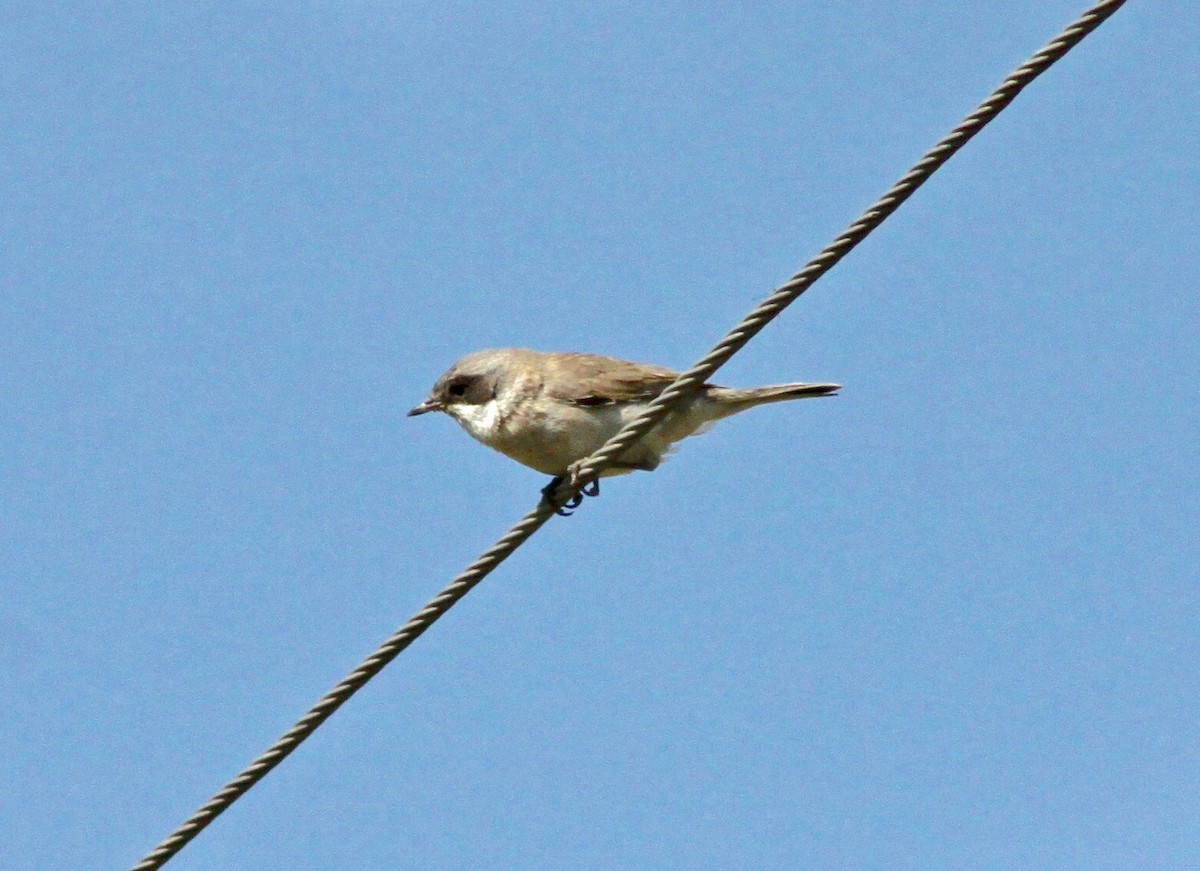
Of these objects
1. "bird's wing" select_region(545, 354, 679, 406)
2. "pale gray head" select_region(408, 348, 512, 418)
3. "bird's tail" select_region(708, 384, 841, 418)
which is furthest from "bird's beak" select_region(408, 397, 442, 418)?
"bird's tail" select_region(708, 384, 841, 418)

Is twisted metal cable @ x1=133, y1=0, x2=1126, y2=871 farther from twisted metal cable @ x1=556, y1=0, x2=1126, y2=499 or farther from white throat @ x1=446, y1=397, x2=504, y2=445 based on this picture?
white throat @ x1=446, y1=397, x2=504, y2=445

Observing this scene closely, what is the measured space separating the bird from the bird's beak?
0.09 meters

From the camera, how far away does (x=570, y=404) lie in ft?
32.9

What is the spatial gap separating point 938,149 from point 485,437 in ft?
14.8

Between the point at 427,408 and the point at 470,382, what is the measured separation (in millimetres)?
480

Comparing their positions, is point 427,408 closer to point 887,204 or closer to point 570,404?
point 570,404

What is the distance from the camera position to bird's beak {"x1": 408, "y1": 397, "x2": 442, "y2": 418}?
10766 mm

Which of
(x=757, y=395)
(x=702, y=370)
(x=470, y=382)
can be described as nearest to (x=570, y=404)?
(x=470, y=382)

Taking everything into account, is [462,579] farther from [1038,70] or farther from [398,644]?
[1038,70]

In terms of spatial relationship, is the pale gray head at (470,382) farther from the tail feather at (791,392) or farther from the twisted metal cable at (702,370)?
the twisted metal cable at (702,370)

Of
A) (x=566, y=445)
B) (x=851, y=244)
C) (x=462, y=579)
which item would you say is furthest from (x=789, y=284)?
(x=566, y=445)

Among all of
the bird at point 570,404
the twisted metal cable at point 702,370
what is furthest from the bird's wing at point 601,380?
the twisted metal cable at point 702,370

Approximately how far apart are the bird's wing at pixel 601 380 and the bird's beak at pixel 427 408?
32.1 inches

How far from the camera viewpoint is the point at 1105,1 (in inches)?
245
